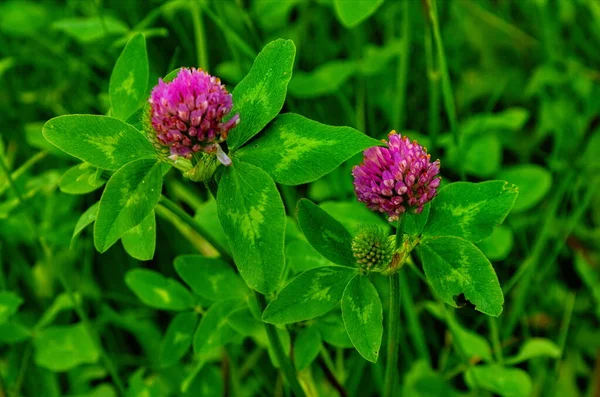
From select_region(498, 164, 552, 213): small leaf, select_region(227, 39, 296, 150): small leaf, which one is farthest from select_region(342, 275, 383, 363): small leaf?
select_region(498, 164, 552, 213): small leaf

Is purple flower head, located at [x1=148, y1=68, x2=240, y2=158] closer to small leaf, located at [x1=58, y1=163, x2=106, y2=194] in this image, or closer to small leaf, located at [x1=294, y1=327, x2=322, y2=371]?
small leaf, located at [x1=58, y1=163, x2=106, y2=194]

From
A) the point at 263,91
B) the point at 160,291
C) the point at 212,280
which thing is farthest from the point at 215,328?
the point at 263,91

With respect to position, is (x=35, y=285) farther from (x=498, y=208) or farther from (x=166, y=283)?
(x=498, y=208)

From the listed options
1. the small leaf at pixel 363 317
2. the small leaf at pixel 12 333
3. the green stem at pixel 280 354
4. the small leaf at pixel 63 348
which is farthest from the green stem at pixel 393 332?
the small leaf at pixel 12 333

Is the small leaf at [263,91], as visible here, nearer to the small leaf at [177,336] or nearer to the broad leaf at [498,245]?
the small leaf at [177,336]

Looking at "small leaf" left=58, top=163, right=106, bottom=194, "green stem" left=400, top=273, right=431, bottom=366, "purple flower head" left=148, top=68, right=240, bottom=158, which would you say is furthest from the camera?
"green stem" left=400, top=273, right=431, bottom=366

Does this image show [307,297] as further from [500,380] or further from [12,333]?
[12,333]

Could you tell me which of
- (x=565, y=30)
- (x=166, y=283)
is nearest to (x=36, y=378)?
(x=166, y=283)
